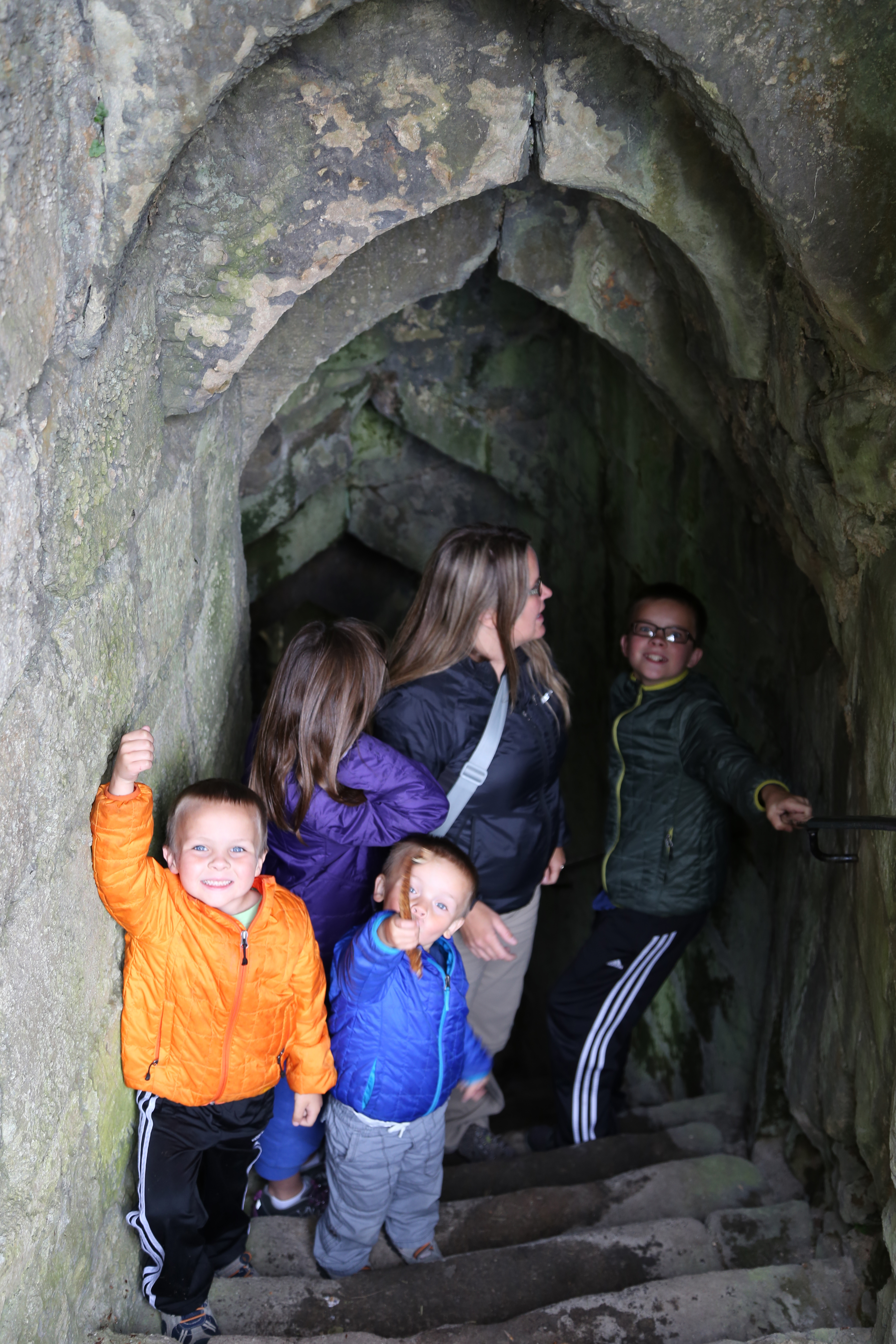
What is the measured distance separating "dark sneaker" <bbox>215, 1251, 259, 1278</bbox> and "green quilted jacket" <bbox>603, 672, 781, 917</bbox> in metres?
1.34

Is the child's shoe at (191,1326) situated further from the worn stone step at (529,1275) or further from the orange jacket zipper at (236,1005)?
the orange jacket zipper at (236,1005)

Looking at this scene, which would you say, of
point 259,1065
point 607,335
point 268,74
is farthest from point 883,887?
point 268,74

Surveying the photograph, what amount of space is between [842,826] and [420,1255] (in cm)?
142

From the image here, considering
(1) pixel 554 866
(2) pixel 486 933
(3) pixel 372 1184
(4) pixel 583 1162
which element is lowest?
(4) pixel 583 1162

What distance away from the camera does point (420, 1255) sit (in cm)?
242

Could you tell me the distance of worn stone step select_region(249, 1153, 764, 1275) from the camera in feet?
Result: 8.48

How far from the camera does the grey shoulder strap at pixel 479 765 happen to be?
254 cm

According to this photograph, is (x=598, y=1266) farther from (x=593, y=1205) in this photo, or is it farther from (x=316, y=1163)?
(x=316, y=1163)

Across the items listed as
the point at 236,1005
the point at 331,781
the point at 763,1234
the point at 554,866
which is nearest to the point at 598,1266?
the point at 763,1234

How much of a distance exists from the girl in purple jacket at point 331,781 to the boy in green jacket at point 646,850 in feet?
2.74

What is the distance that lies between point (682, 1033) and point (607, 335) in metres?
2.42

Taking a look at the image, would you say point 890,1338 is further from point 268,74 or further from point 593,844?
point 593,844

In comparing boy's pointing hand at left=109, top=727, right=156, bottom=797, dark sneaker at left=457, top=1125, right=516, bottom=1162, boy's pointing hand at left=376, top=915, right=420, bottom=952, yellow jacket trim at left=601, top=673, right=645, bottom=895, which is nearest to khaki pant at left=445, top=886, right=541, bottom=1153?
dark sneaker at left=457, top=1125, right=516, bottom=1162

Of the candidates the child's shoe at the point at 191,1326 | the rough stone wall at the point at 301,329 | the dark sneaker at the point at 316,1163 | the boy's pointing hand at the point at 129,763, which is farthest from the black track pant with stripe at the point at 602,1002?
the boy's pointing hand at the point at 129,763
